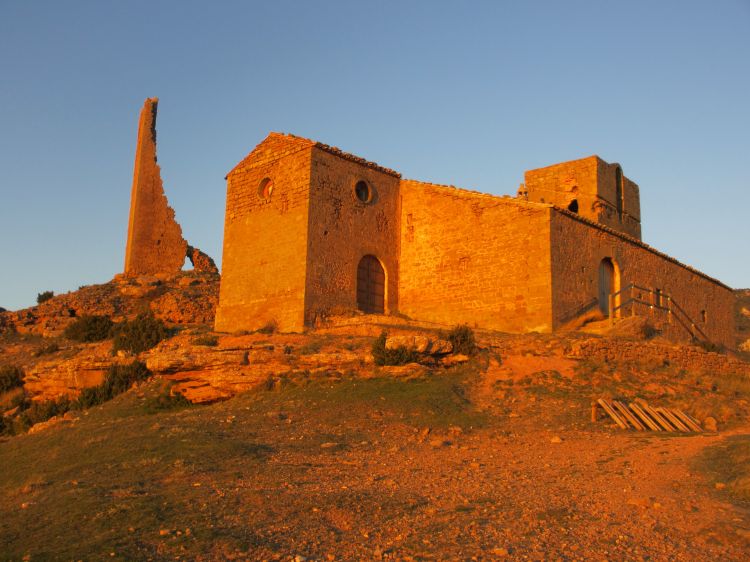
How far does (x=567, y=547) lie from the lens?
22.5 feet

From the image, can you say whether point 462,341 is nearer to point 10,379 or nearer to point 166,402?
point 166,402

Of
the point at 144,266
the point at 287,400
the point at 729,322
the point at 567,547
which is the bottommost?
the point at 567,547

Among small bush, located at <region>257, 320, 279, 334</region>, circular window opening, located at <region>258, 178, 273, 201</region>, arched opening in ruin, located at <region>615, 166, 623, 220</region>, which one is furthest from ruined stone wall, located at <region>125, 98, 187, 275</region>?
arched opening in ruin, located at <region>615, 166, 623, 220</region>

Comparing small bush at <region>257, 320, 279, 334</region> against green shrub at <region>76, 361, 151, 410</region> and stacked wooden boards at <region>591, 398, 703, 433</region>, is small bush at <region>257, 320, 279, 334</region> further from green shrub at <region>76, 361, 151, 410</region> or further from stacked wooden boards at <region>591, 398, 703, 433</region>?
stacked wooden boards at <region>591, 398, 703, 433</region>

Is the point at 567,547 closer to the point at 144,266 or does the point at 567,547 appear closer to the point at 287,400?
the point at 287,400

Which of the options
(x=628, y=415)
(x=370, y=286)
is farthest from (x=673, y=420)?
(x=370, y=286)

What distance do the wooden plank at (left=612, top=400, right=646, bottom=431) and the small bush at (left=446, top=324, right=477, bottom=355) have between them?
12.2ft

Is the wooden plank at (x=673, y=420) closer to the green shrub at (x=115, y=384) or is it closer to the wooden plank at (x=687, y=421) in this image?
the wooden plank at (x=687, y=421)

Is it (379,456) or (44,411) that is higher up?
(44,411)

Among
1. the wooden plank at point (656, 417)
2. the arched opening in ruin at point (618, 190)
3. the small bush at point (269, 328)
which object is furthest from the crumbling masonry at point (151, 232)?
the wooden plank at point (656, 417)

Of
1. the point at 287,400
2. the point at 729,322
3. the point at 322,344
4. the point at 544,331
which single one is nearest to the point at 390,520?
the point at 287,400

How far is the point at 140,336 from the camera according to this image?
2245 cm

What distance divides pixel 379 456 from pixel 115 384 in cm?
971

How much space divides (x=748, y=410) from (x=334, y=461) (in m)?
10.1
